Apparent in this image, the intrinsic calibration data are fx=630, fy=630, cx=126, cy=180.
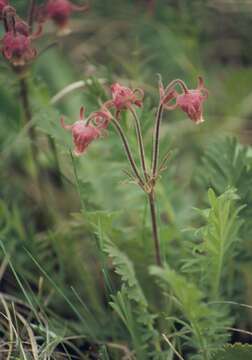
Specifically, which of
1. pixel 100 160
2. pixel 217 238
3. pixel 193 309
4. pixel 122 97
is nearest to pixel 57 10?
pixel 100 160

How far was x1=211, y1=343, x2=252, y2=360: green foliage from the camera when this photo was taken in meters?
1.75

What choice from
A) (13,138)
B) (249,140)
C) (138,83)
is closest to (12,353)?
(13,138)

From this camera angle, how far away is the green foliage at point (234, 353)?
5.73 ft

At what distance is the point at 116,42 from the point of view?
3.50 m

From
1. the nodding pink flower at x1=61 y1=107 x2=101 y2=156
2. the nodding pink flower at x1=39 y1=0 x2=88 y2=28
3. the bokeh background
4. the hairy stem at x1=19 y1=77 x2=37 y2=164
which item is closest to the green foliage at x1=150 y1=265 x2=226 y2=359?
the bokeh background

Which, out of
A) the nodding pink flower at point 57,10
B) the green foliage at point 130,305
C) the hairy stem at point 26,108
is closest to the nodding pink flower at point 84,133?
the green foliage at point 130,305

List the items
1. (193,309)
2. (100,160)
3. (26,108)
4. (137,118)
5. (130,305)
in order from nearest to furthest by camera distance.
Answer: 1. (193,309)
2. (137,118)
3. (130,305)
4. (26,108)
5. (100,160)

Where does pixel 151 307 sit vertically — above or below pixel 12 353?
below

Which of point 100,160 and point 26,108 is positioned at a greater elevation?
point 26,108

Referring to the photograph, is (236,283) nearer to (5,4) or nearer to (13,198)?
(13,198)

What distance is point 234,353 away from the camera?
1.77 m

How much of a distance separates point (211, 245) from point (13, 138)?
1.10m

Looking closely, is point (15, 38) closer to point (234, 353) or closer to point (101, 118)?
point (101, 118)

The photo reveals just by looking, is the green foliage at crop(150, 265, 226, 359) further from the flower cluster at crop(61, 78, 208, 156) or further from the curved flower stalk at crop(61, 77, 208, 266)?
the flower cluster at crop(61, 78, 208, 156)
